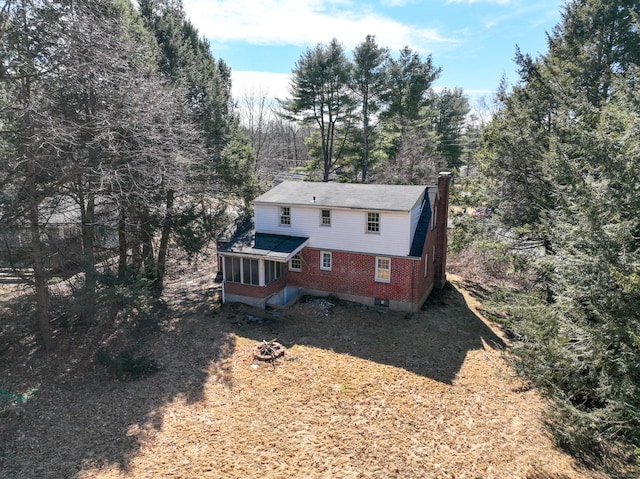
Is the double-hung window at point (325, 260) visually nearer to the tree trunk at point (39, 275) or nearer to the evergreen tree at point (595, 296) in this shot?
the evergreen tree at point (595, 296)

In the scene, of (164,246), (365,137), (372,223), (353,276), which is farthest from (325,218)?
(365,137)

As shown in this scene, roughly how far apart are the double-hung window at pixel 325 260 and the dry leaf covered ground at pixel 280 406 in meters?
3.04

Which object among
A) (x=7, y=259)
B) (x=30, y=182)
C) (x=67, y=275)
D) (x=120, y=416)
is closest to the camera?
(x=120, y=416)

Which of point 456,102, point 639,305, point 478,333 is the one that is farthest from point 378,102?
point 639,305

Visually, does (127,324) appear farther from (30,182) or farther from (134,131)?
(134,131)

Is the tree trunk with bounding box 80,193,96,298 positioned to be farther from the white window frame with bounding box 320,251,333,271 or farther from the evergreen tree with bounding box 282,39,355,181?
the evergreen tree with bounding box 282,39,355,181

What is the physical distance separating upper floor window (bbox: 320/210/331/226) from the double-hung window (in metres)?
1.54

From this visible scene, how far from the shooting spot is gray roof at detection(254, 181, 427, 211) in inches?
744

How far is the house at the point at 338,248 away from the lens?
1870 cm

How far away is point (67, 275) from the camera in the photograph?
15.0m

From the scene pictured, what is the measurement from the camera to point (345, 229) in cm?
1947

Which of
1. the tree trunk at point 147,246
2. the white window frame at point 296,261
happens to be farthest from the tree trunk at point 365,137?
the tree trunk at point 147,246

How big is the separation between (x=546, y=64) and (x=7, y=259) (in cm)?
2525

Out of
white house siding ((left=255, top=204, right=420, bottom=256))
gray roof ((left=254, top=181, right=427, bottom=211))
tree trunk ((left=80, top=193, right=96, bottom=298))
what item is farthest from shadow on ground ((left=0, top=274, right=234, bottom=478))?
gray roof ((left=254, top=181, right=427, bottom=211))
